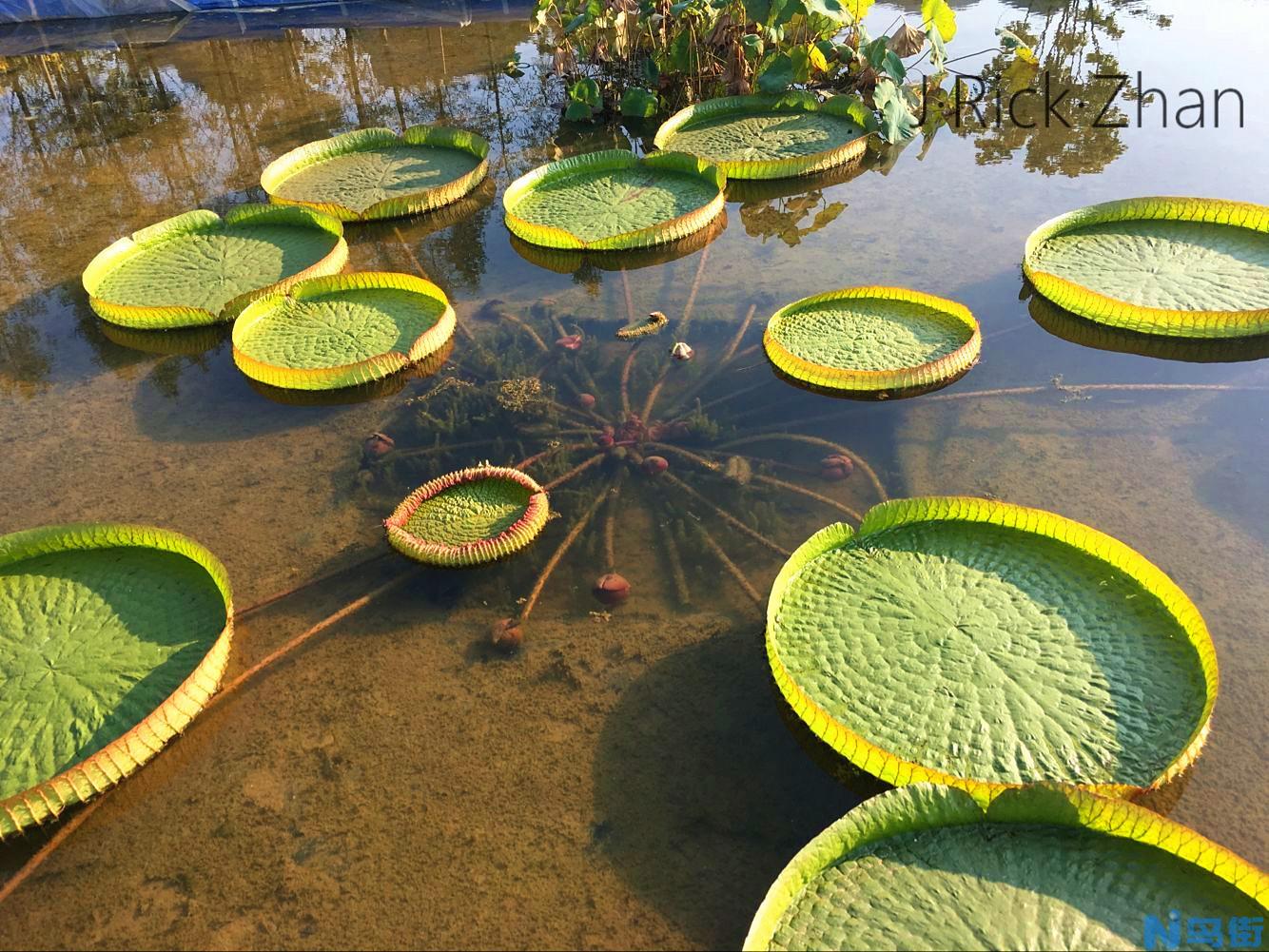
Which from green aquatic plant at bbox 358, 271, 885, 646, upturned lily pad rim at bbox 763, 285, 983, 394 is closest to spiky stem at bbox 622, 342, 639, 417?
green aquatic plant at bbox 358, 271, 885, 646

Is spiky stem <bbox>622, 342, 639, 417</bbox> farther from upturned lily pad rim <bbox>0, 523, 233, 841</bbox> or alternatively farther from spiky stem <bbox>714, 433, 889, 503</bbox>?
upturned lily pad rim <bbox>0, 523, 233, 841</bbox>

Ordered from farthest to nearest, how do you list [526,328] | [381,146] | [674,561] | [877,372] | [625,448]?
[381,146] → [526,328] → [625,448] → [877,372] → [674,561]

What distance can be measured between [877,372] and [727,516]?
1007 mm

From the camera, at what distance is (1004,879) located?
234cm

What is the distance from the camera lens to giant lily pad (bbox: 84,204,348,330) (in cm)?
527

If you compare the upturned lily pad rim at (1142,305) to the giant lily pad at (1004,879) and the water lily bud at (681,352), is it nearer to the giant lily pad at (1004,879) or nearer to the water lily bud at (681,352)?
the water lily bud at (681,352)

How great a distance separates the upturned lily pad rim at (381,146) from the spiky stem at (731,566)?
3718 mm

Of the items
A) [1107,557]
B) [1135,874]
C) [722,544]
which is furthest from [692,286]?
[1135,874]

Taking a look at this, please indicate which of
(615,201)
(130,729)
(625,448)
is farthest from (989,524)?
(615,201)

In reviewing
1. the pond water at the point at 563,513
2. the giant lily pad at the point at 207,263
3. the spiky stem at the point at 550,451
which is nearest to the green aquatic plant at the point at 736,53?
the pond water at the point at 563,513

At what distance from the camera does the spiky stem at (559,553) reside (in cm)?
361

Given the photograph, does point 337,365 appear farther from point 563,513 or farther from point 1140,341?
point 1140,341

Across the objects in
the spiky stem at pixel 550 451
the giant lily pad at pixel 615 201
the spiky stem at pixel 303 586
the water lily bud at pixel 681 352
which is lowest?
the spiky stem at pixel 303 586

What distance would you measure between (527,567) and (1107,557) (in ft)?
7.24
